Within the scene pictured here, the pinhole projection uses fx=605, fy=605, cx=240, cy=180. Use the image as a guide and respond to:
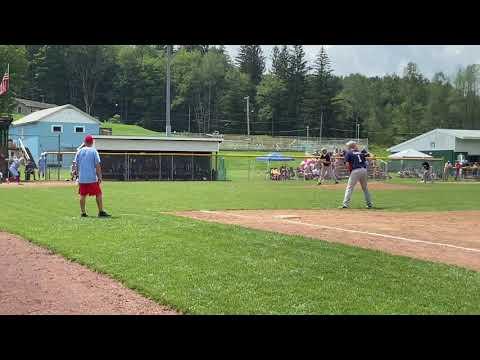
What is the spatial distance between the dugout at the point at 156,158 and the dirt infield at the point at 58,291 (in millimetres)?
29667

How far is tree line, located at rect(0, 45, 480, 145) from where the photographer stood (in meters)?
102

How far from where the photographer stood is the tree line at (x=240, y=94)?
4028 inches

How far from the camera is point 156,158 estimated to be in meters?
39.0

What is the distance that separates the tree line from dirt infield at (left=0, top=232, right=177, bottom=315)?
95.0m

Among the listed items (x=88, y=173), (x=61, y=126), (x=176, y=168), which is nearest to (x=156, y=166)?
(x=176, y=168)

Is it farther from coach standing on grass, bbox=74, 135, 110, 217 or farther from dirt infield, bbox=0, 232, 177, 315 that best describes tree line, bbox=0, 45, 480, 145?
dirt infield, bbox=0, 232, 177, 315

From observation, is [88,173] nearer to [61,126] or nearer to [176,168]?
[176,168]

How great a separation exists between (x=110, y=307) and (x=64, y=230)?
212 inches

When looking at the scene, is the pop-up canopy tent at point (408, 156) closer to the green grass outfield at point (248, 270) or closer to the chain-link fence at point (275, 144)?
the chain-link fence at point (275, 144)
